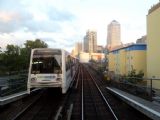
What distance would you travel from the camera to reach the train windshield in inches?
874

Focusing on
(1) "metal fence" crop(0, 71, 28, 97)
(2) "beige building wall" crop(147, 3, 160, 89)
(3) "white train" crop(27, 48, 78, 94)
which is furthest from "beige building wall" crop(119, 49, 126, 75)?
(3) "white train" crop(27, 48, 78, 94)

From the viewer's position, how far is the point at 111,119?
1612 cm

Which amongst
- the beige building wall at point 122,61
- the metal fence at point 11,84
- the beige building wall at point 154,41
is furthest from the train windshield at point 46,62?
the beige building wall at point 122,61

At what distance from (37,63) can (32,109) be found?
12.2 feet

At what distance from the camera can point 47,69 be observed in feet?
73.0

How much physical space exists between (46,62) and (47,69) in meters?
0.48

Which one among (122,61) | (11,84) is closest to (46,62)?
(11,84)

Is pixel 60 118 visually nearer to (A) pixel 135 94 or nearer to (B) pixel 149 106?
(B) pixel 149 106

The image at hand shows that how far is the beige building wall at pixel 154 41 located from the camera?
39.6 metres

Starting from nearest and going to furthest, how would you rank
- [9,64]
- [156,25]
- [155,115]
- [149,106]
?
[155,115] → [149,106] → [156,25] → [9,64]

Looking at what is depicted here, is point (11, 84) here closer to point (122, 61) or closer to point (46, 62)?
point (46, 62)

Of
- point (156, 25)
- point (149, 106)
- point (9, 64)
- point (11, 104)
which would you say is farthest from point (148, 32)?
point (149, 106)

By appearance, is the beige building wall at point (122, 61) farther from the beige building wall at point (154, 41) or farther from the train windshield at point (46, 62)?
the train windshield at point (46, 62)

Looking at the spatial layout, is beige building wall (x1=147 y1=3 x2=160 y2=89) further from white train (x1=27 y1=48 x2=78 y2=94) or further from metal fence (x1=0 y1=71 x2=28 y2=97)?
white train (x1=27 y1=48 x2=78 y2=94)
